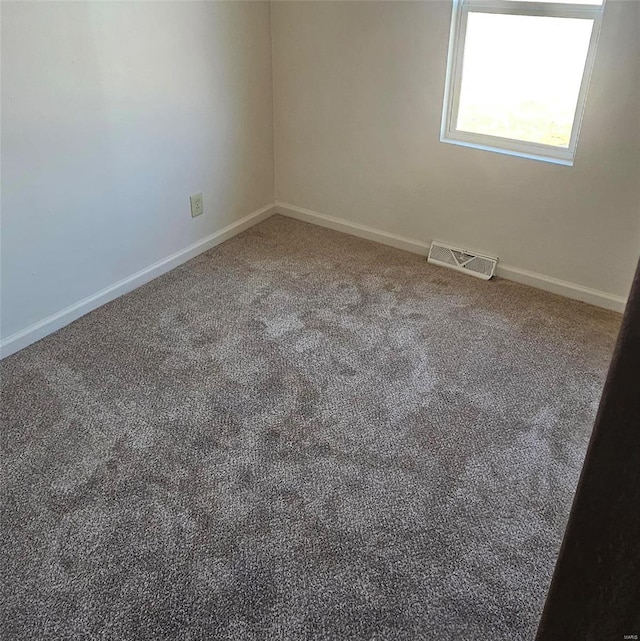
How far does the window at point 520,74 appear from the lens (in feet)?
7.80

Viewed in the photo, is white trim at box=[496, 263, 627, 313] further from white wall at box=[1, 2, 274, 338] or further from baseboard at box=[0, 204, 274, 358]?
white wall at box=[1, 2, 274, 338]

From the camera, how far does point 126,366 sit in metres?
2.28

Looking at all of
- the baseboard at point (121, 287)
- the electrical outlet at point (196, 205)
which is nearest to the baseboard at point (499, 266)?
the baseboard at point (121, 287)

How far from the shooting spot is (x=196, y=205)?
300 cm

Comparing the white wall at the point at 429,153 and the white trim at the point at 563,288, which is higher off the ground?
the white wall at the point at 429,153

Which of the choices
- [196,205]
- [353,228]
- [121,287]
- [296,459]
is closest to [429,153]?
[353,228]

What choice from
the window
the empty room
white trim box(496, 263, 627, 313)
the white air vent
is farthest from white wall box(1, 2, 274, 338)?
white trim box(496, 263, 627, 313)

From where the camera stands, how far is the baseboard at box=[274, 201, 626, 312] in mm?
2699

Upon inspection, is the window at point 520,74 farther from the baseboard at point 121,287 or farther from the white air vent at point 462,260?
the baseboard at point 121,287

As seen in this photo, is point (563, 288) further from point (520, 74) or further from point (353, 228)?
point (353, 228)

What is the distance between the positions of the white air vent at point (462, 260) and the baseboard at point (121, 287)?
1.09 m

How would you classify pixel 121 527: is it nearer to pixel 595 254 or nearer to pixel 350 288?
pixel 350 288

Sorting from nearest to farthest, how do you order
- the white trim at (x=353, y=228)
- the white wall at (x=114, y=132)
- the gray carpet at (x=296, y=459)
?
1. the gray carpet at (x=296, y=459)
2. the white wall at (x=114, y=132)
3. the white trim at (x=353, y=228)

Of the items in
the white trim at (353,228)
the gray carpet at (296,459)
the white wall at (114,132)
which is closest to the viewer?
the gray carpet at (296,459)
